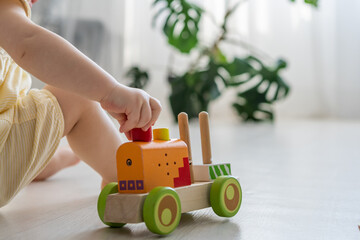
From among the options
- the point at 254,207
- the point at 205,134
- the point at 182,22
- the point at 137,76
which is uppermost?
the point at 182,22

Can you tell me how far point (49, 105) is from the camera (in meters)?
0.74

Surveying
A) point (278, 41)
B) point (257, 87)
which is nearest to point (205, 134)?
point (257, 87)

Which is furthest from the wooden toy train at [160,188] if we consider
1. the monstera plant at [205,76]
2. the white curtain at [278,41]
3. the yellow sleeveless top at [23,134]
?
the white curtain at [278,41]

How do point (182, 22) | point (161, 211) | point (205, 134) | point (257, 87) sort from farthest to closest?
point (257, 87) → point (182, 22) → point (205, 134) → point (161, 211)

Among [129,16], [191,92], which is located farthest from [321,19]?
[129,16]

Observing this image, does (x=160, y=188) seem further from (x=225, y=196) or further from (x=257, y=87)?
(x=257, y=87)

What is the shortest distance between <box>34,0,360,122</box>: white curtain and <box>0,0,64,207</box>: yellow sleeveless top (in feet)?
7.34

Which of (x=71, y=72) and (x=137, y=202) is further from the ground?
(x=71, y=72)

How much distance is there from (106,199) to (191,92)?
220 centimetres

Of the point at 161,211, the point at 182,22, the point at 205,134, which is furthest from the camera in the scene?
the point at 182,22

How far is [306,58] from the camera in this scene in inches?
127

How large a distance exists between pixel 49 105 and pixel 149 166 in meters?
0.24

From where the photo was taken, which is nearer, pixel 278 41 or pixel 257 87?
pixel 257 87

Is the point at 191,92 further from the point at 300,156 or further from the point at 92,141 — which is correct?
the point at 92,141
